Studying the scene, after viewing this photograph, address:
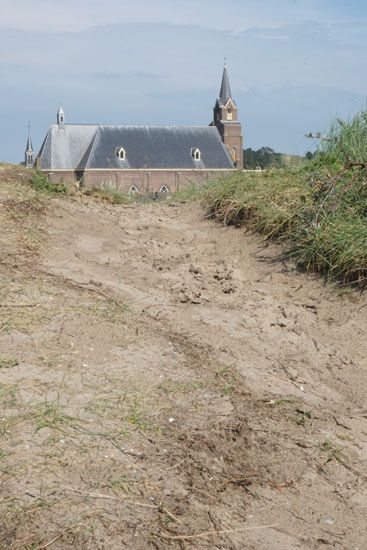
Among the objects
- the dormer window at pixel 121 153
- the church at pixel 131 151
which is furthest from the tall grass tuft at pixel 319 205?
the dormer window at pixel 121 153

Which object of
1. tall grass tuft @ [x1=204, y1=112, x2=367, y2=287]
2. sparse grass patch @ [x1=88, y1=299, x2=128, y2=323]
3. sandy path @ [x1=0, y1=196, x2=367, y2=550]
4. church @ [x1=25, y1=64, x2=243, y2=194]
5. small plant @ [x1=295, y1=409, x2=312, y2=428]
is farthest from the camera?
church @ [x1=25, y1=64, x2=243, y2=194]

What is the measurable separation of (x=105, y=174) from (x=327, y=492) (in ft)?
183

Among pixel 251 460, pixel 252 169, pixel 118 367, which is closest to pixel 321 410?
pixel 251 460

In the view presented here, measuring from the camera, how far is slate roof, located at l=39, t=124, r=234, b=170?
186 feet

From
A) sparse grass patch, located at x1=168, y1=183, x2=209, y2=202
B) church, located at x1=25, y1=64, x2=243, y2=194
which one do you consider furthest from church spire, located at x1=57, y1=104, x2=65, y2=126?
sparse grass patch, located at x1=168, y1=183, x2=209, y2=202

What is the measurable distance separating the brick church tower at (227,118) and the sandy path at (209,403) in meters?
64.2

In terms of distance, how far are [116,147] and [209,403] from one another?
181ft

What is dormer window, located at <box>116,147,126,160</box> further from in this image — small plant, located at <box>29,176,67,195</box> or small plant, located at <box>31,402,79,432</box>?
small plant, located at <box>31,402,79,432</box>

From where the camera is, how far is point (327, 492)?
307 centimetres

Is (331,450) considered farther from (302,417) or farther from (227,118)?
(227,118)

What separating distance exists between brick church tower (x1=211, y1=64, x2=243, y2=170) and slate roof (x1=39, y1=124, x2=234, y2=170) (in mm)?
9267

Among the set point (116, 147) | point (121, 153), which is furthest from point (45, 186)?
point (116, 147)

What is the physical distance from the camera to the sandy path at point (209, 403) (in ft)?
8.95

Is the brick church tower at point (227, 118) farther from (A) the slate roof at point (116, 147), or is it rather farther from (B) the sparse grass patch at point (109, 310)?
(B) the sparse grass patch at point (109, 310)
